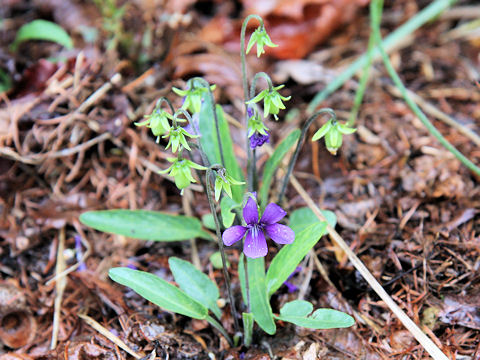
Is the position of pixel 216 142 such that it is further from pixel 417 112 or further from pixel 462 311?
pixel 462 311

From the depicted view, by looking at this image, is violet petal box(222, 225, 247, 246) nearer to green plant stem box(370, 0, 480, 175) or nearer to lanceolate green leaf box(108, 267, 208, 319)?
lanceolate green leaf box(108, 267, 208, 319)

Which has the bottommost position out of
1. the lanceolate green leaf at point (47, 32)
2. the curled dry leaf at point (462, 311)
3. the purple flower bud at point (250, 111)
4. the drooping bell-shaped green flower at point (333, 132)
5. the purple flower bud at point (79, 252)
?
the curled dry leaf at point (462, 311)

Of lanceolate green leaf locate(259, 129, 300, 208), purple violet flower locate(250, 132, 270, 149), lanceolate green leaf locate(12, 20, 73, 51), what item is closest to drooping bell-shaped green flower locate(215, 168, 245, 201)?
purple violet flower locate(250, 132, 270, 149)

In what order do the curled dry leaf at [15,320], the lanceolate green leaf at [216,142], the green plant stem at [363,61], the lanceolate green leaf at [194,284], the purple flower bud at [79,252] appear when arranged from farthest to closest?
the green plant stem at [363,61] → the purple flower bud at [79,252] → the lanceolate green leaf at [216,142] → the curled dry leaf at [15,320] → the lanceolate green leaf at [194,284]

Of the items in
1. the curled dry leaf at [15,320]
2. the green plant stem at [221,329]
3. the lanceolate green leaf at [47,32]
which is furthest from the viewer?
the lanceolate green leaf at [47,32]

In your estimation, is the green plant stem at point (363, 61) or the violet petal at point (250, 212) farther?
the green plant stem at point (363, 61)

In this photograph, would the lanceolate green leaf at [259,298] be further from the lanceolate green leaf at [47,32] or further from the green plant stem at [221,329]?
the lanceolate green leaf at [47,32]

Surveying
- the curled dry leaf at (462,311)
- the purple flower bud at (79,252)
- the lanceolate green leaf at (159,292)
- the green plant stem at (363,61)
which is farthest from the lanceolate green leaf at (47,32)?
the curled dry leaf at (462,311)
